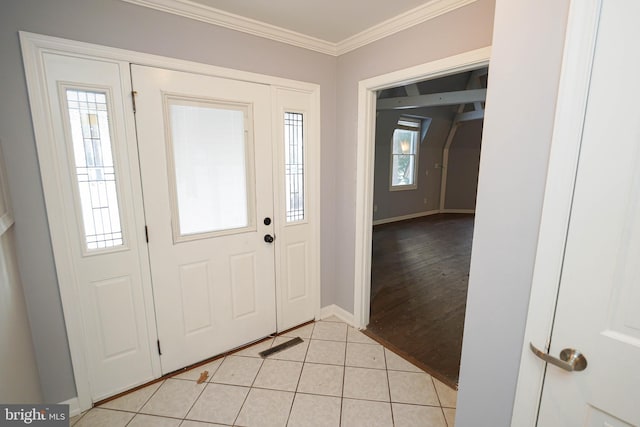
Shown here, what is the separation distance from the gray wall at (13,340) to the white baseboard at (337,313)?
A: 2022mm

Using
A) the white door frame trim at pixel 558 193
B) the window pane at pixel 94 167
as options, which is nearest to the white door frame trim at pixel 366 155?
the white door frame trim at pixel 558 193

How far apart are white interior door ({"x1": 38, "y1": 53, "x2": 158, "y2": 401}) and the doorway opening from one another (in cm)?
168

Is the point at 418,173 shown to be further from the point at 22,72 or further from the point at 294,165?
the point at 22,72

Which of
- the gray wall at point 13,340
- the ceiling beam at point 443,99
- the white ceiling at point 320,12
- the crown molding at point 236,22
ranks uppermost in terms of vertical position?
the white ceiling at point 320,12

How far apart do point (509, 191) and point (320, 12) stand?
65.8 inches

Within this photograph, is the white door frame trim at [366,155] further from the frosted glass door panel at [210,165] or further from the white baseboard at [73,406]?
the white baseboard at [73,406]

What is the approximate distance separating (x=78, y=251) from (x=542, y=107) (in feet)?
7.55

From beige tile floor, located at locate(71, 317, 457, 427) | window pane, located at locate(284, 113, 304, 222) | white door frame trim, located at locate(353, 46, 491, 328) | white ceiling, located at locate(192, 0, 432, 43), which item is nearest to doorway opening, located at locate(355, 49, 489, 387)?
white door frame trim, located at locate(353, 46, 491, 328)

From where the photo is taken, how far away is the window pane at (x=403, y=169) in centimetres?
678

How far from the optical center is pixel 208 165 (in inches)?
80.4

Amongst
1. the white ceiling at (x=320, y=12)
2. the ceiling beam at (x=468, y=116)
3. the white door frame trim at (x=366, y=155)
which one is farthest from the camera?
the ceiling beam at (x=468, y=116)

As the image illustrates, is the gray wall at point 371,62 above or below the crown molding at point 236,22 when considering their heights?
below

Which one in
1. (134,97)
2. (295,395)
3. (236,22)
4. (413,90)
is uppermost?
(413,90)

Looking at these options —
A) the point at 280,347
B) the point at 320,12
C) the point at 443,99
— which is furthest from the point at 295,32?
the point at 280,347
